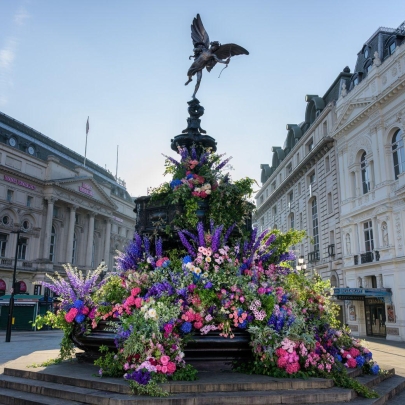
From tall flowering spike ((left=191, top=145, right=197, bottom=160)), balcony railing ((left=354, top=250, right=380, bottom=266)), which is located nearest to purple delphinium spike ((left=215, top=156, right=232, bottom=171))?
tall flowering spike ((left=191, top=145, right=197, bottom=160))

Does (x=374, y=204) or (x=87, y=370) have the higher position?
(x=374, y=204)

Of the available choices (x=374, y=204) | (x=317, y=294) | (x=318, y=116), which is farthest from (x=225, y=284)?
(x=318, y=116)

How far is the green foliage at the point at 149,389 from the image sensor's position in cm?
558

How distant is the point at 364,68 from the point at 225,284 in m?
30.6

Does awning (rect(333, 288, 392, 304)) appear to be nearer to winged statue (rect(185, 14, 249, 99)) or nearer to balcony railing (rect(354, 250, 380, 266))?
balcony railing (rect(354, 250, 380, 266))

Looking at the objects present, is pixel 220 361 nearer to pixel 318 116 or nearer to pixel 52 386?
pixel 52 386

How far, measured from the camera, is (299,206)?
148ft

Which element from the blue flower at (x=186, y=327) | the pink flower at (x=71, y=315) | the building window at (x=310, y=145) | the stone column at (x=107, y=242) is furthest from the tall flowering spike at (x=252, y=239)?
the stone column at (x=107, y=242)

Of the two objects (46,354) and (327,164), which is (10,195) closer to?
(327,164)

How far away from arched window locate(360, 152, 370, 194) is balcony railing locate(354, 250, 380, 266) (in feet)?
15.2

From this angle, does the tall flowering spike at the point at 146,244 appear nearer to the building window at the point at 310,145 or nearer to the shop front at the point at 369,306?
the shop front at the point at 369,306

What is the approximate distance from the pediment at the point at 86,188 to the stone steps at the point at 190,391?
48823mm

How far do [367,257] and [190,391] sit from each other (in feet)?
86.9

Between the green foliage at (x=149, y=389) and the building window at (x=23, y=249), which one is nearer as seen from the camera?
the green foliage at (x=149, y=389)
